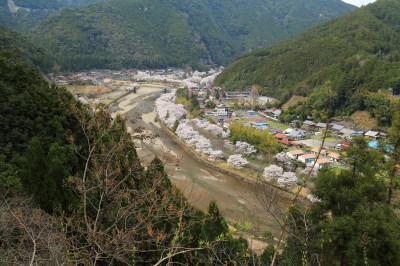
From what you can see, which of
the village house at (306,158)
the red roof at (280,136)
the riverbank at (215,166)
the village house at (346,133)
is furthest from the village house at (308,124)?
the riverbank at (215,166)

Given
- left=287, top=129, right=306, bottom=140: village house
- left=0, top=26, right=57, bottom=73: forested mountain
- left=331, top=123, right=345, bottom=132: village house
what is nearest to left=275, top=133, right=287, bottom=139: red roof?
left=287, top=129, right=306, bottom=140: village house

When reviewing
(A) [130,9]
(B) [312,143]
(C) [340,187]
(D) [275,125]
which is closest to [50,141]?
(C) [340,187]

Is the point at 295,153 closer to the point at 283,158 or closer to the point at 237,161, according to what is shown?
the point at 283,158

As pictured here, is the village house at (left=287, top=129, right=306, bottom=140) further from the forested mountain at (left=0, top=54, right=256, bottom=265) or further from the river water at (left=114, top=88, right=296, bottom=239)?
the forested mountain at (left=0, top=54, right=256, bottom=265)

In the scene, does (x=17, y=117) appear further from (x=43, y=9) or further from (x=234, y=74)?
(x=43, y=9)

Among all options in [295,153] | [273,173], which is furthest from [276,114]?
[273,173]

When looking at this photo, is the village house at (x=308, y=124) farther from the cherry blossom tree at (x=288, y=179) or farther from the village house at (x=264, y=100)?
the cherry blossom tree at (x=288, y=179)
